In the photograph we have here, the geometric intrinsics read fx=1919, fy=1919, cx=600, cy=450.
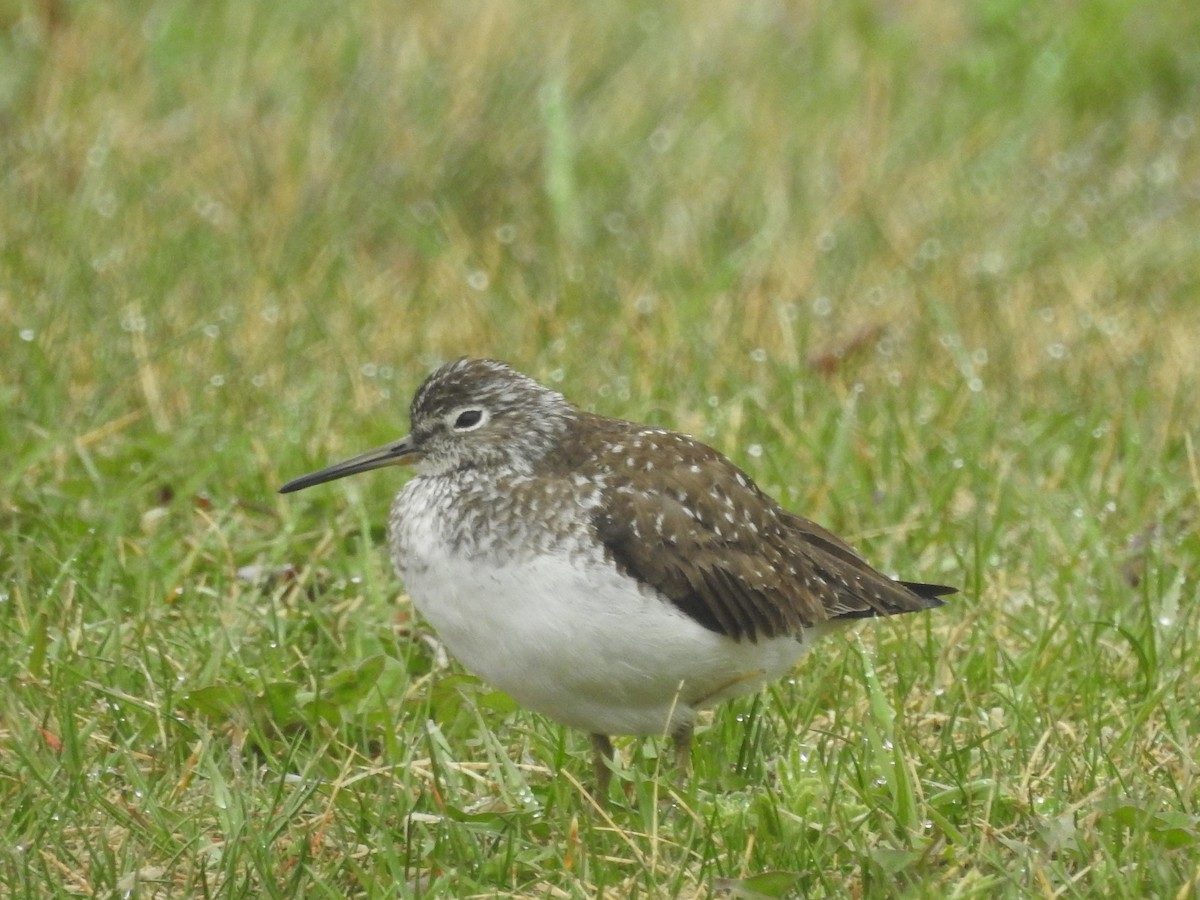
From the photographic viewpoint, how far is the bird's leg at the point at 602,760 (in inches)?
183

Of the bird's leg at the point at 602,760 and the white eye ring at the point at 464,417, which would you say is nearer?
the bird's leg at the point at 602,760

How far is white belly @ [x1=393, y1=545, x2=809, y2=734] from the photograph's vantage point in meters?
4.27

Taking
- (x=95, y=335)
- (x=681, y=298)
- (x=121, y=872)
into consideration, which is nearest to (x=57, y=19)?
(x=95, y=335)

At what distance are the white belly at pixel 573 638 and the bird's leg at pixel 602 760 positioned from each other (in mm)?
164

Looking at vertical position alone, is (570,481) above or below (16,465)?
above

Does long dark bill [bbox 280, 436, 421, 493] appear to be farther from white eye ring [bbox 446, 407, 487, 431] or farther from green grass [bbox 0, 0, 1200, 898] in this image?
green grass [bbox 0, 0, 1200, 898]

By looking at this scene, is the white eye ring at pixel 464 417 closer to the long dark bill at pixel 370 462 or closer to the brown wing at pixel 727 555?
the long dark bill at pixel 370 462

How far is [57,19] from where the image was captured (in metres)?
9.34

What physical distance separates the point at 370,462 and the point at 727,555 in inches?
41.3

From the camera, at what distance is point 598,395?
23.2ft

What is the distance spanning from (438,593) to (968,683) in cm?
157

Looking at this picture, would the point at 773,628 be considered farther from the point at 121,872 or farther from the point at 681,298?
the point at 681,298

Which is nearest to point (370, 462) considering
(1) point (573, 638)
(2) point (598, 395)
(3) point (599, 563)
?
(3) point (599, 563)

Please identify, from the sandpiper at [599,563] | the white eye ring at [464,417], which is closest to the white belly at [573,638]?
the sandpiper at [599,563]
